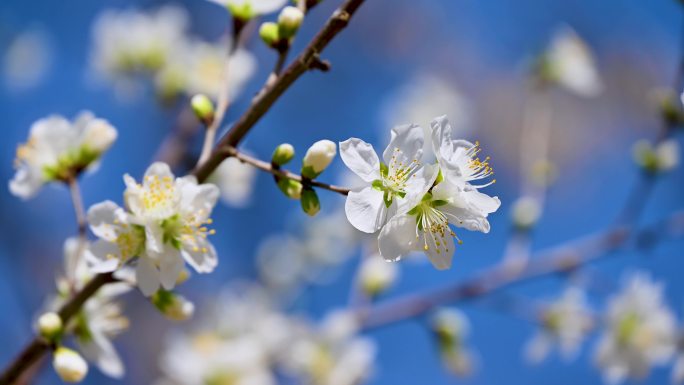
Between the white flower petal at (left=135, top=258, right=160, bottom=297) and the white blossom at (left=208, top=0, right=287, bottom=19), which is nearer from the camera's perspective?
the white flower petal at (left=135, top=258, right=160, bottom=297)

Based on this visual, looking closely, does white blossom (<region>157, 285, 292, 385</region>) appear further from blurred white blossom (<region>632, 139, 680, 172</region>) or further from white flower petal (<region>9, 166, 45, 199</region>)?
blurred white blossom (<region>632, 139, 680, 172</region>)

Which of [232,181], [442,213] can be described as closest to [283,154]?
[442,213]

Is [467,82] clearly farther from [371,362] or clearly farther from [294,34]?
[294,34]

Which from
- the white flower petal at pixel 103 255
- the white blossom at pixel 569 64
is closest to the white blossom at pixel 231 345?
the white flower petal at pixel 103 255

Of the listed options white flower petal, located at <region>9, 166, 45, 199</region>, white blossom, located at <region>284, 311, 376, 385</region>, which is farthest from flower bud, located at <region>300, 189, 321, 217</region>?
white blossom, located at <region>284, 311, 376, 385</region>

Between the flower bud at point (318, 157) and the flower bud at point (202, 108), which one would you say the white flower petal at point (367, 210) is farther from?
the flower bud at point (202, 108)
